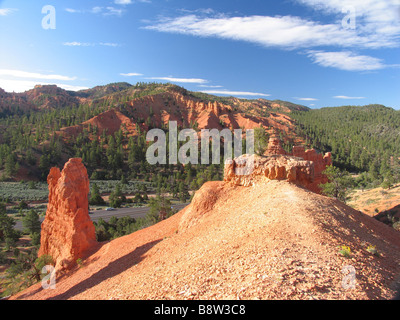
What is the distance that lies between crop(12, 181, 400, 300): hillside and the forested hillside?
57.5m

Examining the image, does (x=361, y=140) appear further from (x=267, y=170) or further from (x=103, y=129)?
(x=267, y=170)

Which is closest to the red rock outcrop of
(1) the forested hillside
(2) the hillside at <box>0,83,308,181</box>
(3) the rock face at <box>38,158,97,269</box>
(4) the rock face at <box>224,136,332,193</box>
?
(4) the rock face at <box>224,136,332,193</box>

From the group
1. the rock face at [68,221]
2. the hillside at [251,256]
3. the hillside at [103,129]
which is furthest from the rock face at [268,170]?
the hillside at [103,129]

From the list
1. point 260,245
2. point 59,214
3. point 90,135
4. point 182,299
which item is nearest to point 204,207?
point 260,245

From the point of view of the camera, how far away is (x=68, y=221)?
58.7 feet

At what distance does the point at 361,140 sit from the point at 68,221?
390ft

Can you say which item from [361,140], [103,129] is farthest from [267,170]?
[361,140]

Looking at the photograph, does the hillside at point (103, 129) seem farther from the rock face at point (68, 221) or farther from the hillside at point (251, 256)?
the hillside at point (251, 256)

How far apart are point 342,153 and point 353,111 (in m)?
98.9

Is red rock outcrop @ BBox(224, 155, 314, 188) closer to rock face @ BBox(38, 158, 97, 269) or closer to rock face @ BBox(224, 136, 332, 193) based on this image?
rock face @ BBox(224, 136, 332, 193)

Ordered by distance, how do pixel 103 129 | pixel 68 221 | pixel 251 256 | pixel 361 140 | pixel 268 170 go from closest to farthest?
pixel 251 256, pixel 268 170, pixel 68 221, pixel 103 129, pixel 361 140

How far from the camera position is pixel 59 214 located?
60.4 ft

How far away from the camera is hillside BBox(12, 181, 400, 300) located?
19.1 feet
